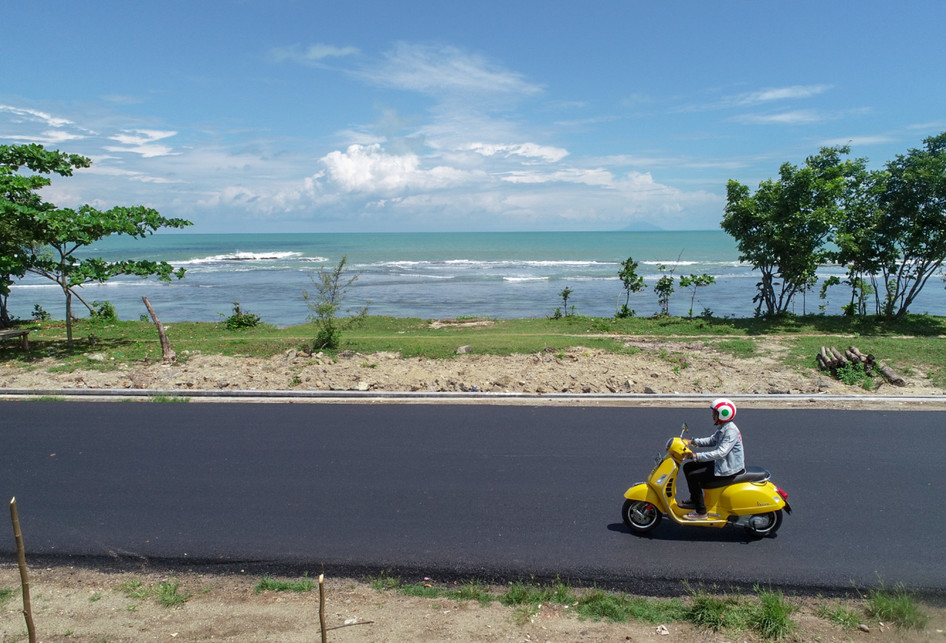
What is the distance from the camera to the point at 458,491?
6449 mm

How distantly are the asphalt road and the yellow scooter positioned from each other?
17 centimetres

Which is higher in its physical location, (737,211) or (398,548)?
(737,211)

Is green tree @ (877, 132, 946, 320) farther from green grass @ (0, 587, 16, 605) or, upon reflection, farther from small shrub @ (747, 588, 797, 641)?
green grass @ (0, 587, 16, 605)

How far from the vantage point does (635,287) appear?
906 inches

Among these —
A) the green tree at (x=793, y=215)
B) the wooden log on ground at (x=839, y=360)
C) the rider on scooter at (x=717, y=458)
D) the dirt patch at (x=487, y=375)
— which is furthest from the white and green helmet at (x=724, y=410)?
the green tree at (x=793, y=215)

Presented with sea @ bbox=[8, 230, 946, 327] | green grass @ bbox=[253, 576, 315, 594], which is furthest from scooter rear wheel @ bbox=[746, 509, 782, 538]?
sea @ bbox=[8, 230, 946, 327]

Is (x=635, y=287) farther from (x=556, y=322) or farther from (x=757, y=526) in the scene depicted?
(x=757, y=526)

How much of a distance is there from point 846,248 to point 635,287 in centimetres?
730

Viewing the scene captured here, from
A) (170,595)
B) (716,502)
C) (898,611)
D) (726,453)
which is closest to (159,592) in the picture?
(170,595)

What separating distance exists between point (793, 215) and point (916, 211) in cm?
315

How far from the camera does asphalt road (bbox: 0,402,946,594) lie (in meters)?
5.05

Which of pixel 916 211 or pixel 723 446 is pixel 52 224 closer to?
pixel 723 446

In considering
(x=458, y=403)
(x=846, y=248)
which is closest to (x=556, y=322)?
(x=846, y=248)

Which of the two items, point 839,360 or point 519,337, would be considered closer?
point 839,360
